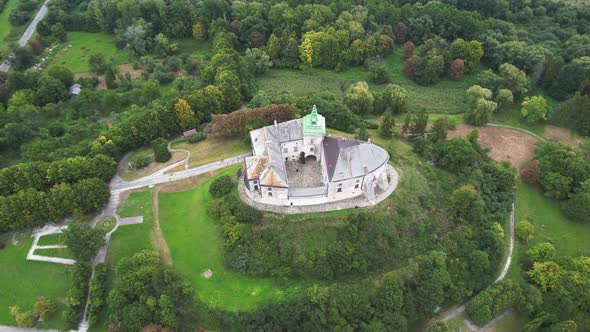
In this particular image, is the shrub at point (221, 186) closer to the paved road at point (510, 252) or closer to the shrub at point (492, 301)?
the shrub at point (492, 301)

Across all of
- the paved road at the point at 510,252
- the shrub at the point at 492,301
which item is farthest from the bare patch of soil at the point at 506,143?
the shrub at the point at 492,301

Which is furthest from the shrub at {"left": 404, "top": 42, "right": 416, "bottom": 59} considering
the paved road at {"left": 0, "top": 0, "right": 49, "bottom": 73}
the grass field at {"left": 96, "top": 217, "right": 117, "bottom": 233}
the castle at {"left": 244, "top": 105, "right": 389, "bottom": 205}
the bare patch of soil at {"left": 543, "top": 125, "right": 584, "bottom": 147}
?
the paved road at {"left": 0, "top": 0, "right": 49, "bottom": 73}

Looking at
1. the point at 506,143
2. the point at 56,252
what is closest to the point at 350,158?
the point at 506,143

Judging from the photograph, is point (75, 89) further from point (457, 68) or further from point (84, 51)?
point (457, 68)

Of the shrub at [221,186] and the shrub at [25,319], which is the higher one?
Answer: the shrub at [221,186]

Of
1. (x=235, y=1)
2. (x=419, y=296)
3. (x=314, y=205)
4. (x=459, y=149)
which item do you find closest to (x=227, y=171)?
(x=314, y=205)

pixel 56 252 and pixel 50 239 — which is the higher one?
pixel 50 239
